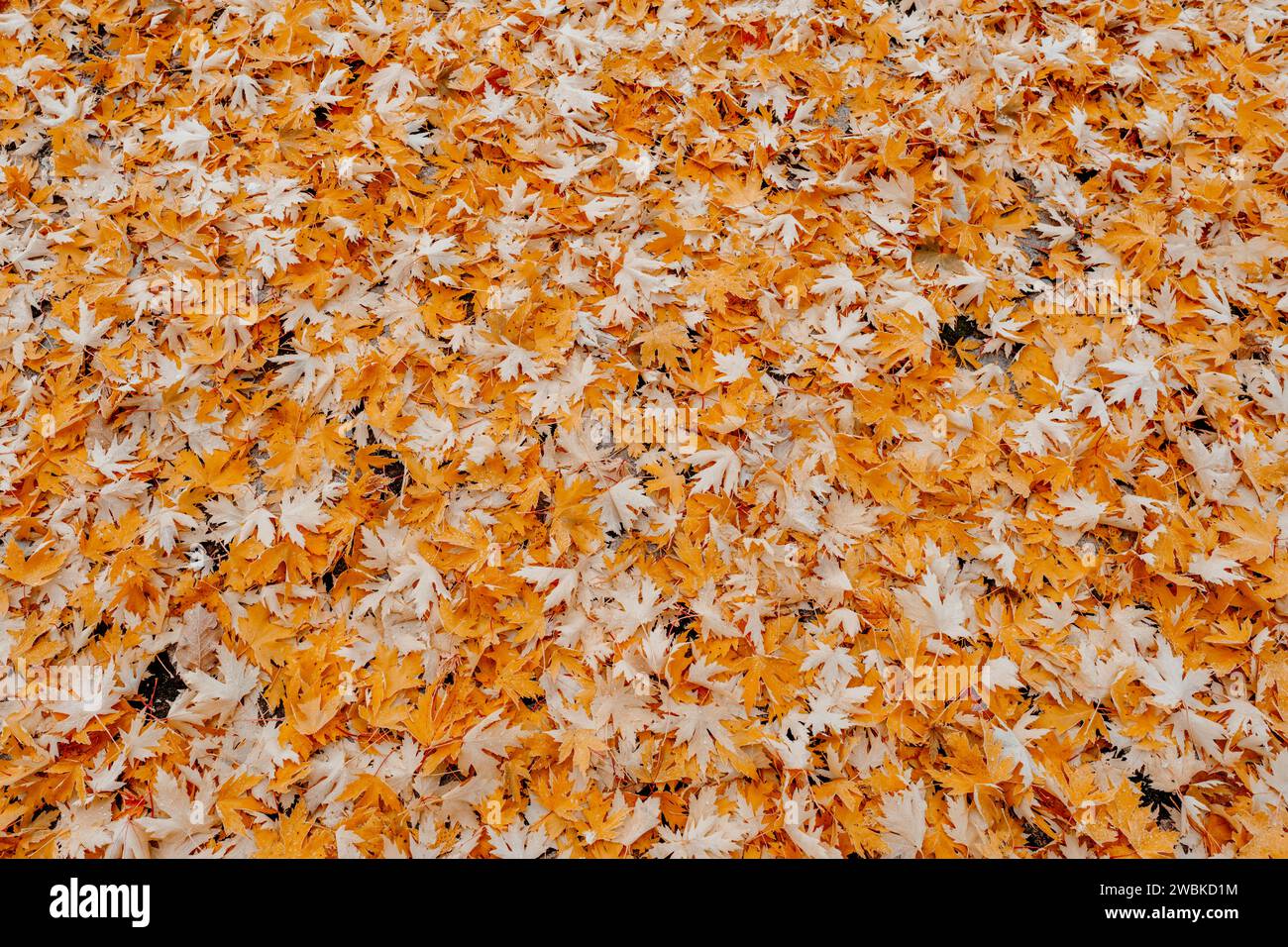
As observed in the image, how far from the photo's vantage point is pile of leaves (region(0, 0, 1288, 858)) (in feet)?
5.34

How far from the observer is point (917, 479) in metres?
1.91

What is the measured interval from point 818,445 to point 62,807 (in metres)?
2.06

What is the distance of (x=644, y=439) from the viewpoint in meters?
1.99

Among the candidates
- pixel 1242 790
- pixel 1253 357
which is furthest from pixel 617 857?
pixel 1253 357

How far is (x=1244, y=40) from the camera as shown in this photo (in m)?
2.53

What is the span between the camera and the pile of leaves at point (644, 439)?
64.1 inches

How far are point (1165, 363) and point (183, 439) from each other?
287 centimetres

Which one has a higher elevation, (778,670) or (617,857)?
(778,670)

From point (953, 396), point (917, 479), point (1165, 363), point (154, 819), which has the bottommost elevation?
point (154, 819)
